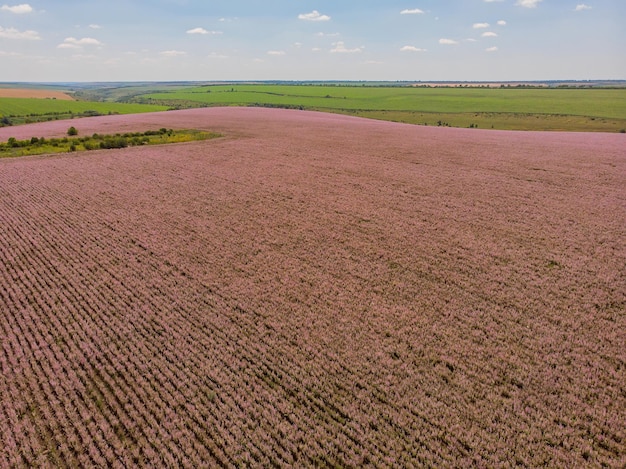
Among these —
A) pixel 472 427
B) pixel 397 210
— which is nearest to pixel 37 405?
pixel 472 427

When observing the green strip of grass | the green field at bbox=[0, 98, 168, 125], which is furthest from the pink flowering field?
the green field at bbox=[0, 98, 168, 125]

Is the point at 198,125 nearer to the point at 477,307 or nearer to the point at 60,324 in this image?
the point at 60,324

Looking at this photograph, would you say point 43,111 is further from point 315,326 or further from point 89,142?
point 315,326

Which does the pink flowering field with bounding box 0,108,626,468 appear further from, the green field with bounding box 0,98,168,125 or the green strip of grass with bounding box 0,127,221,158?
the green field with bounding box 0,98,168,125

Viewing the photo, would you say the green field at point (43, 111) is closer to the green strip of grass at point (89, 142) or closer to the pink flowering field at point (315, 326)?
the green strip of grass at point (89, 142)

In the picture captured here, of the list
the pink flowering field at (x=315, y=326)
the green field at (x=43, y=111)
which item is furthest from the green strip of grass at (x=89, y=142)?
the green field at (x=43, y=111)

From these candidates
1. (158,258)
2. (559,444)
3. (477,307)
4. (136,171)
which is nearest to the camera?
(559,444)
